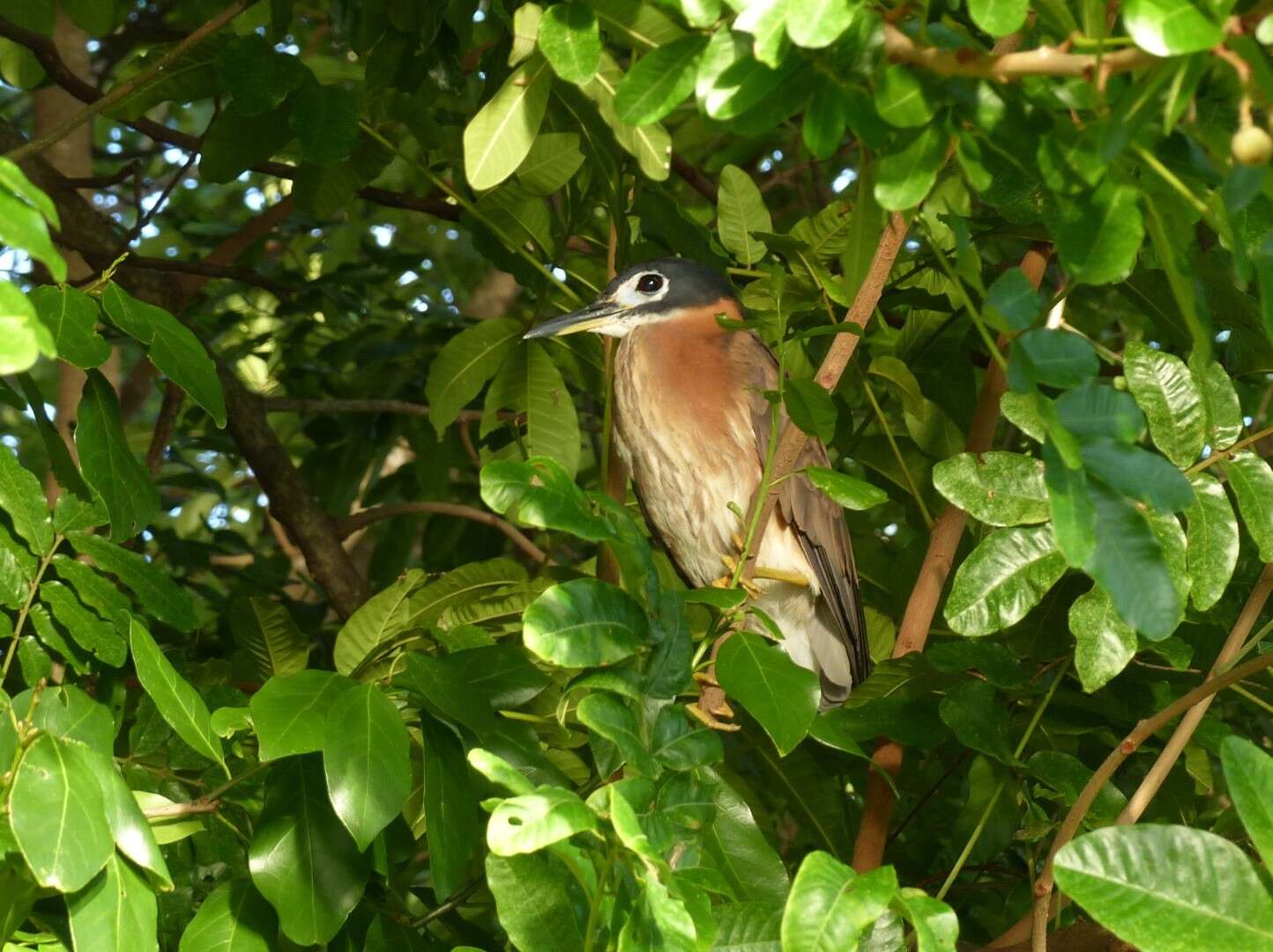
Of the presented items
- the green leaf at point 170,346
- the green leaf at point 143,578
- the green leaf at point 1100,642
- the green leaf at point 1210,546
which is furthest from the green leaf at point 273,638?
the green leaf at point 1210,546

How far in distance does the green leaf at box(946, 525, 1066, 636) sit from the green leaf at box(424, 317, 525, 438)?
135 centimetres

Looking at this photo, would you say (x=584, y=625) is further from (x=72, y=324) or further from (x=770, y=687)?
(x=72, y=324)

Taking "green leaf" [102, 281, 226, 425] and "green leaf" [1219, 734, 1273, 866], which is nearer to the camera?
"green leaf" [1219, 734, 1273, 866]

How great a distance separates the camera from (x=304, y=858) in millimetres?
1604

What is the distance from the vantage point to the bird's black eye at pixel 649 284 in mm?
3066

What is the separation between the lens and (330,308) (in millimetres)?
4219

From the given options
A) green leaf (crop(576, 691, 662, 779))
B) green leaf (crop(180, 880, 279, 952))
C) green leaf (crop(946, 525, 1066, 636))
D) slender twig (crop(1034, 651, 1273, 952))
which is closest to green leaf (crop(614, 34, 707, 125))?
green leaf (crop(576, 691, 662, 779))

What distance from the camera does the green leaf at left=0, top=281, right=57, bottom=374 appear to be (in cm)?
94

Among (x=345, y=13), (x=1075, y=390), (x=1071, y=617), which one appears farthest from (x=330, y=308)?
(x=1075, y=390)

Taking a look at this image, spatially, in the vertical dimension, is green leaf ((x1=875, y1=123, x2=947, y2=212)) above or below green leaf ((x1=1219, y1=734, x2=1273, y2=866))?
above

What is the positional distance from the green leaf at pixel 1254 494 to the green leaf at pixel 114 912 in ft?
4.06

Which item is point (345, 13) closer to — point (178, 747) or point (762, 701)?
point (178, 747)

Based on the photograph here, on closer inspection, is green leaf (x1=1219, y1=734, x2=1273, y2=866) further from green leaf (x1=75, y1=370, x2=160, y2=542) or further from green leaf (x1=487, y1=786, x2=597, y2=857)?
green leaf (x1=75, y1=370, x2=160, y2=542)

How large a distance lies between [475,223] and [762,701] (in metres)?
1.52
